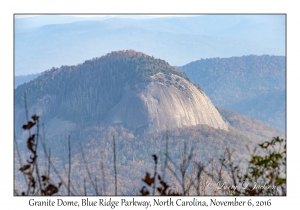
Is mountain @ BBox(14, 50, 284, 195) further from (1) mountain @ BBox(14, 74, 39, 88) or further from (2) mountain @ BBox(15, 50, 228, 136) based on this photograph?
(1) mountain @ BBox(14, 74, 39, 88)

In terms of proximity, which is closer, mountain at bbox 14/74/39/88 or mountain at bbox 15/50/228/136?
mountain at bbox 14/74/39/88

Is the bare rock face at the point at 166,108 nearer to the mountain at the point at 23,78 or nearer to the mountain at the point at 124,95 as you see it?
the mountain at the point at 124,95

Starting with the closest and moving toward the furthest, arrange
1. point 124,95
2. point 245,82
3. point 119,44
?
point 119,44 → point 245,82 → point 124,95

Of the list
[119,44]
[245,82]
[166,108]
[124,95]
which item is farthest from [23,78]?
[245,82]

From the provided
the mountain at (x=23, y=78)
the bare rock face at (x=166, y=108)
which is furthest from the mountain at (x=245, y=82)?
the mountain at (x=23, y=78)

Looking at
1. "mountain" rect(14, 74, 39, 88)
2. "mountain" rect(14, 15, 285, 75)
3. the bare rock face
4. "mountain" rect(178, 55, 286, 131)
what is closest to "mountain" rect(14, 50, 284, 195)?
the bare rock face

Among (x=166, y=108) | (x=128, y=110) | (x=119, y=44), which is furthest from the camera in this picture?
(x=128, y=110)

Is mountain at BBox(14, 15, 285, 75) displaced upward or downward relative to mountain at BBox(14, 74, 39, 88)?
upward

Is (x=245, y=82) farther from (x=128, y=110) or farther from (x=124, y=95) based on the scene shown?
(x=124, y=95)
